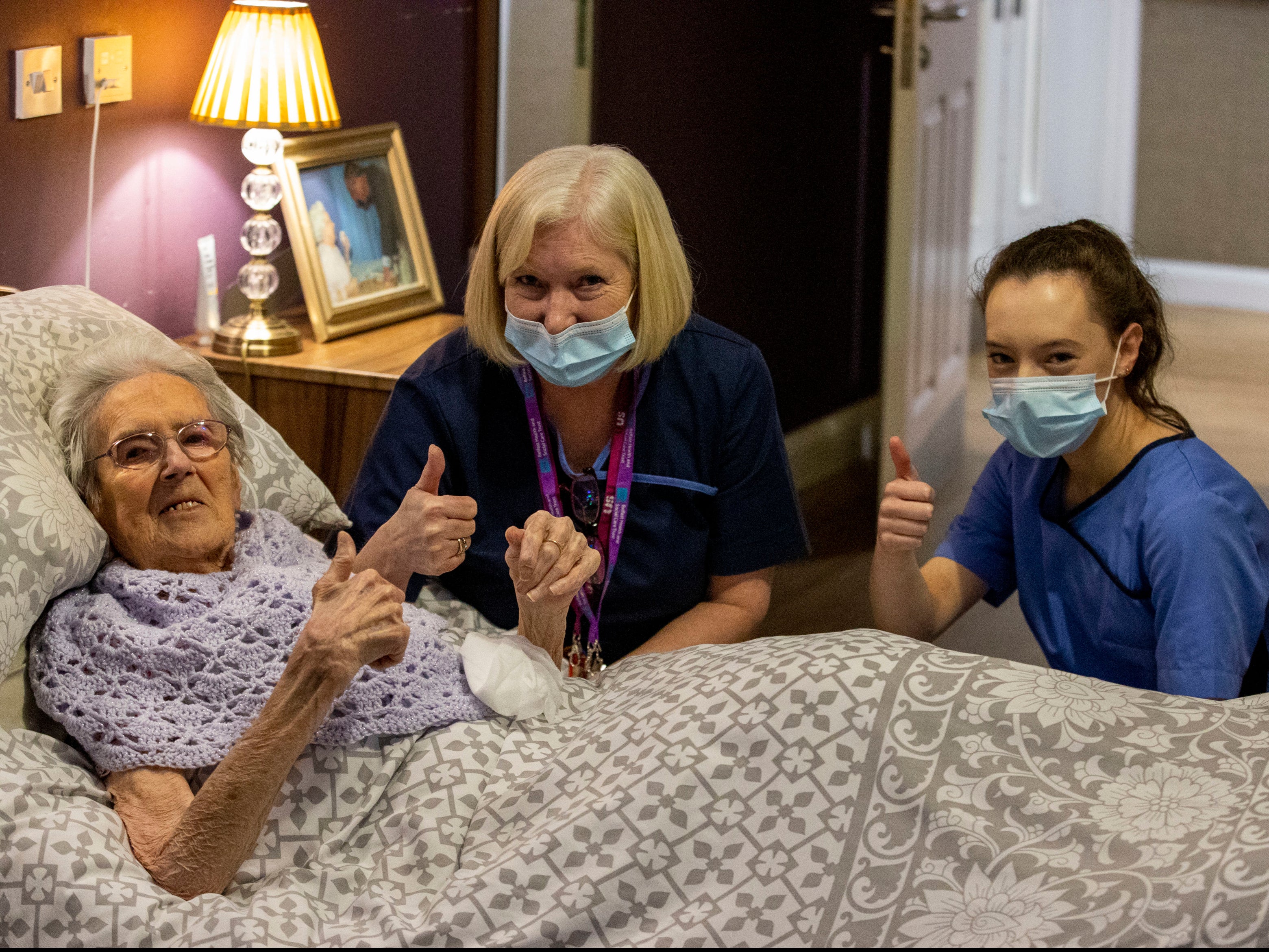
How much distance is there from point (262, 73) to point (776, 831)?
170 centimetres

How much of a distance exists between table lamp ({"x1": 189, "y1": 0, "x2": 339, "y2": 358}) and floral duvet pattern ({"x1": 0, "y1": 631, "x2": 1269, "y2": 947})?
1.22 metres

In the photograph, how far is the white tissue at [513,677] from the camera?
57.3 inches

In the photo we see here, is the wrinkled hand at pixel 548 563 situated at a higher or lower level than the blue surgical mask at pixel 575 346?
lower

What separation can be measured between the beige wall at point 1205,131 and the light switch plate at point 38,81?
4808mm

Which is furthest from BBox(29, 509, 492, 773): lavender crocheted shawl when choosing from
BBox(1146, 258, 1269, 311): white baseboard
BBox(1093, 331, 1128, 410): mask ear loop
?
BBox(1146, 258, 1269, 311): white baseboard

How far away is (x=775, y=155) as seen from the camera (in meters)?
3.91

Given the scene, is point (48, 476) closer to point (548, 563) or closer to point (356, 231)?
point (548, 563)

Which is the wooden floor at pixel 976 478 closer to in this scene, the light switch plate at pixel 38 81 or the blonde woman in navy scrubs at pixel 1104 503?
the blonde woman in navy scrubs at pixel 1104 503

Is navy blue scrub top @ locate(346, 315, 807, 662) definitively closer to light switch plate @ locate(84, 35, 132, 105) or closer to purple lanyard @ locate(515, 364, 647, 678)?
purple lanyard @ locate(515, 364, 647, 678)

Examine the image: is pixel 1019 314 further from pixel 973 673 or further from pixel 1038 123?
pixel 1038 123

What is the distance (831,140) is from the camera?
4141 millimetres

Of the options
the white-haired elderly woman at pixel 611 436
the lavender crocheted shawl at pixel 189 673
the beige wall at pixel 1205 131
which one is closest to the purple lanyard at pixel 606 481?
the white-haired elderly woman at pixel 611 436

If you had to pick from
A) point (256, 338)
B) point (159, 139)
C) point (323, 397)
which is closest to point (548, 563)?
point (323, 397)

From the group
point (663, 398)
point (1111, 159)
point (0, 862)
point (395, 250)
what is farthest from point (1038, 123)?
point (0, 862)
